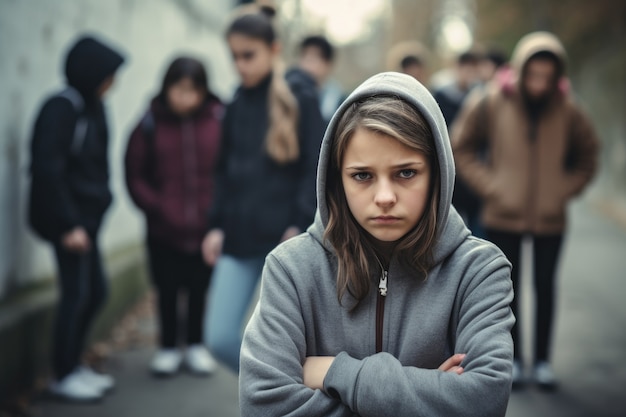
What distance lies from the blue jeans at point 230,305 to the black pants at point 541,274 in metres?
1.85

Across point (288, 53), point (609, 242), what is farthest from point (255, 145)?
point (288, 53)

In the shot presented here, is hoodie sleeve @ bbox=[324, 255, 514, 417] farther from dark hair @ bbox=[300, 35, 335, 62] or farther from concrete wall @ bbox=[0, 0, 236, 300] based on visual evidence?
dark hair @ bbox=[300, 35, 335, 62]

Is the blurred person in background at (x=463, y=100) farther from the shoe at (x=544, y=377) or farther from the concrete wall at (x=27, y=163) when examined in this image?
the concrete wall at (x=27, y=163)

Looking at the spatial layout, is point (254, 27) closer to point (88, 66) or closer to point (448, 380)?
point (88, 66)

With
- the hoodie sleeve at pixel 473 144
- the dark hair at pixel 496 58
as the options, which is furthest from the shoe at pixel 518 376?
the dark hair at pixel 496 58

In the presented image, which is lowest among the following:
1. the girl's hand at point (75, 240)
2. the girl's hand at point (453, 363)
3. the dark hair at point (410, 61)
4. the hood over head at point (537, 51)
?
the girl's hand at point (75, 240)

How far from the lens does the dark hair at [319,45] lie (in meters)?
7.07

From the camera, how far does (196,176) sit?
5559mm

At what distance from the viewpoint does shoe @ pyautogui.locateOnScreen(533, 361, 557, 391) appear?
5.10 m

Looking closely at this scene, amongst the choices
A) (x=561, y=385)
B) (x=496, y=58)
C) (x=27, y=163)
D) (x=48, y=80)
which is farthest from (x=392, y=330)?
(x=496, y=58)

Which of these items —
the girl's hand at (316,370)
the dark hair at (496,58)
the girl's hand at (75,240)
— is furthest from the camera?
the dark hair at (496,58)

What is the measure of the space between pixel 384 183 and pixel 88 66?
337 centimetres

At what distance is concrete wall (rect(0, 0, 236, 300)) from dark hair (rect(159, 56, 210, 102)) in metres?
0.90

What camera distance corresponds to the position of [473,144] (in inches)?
213
